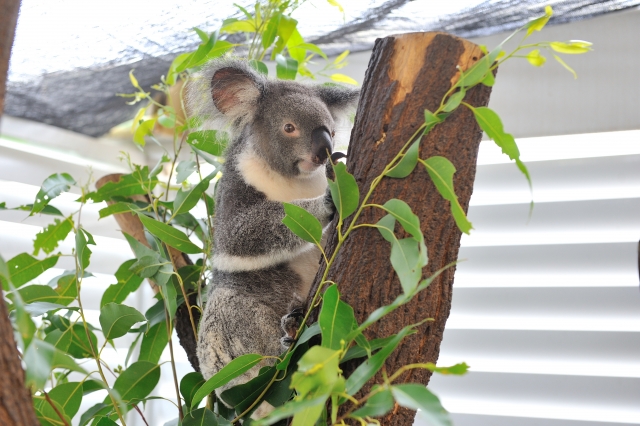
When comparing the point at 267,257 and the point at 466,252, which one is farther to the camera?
the point at 466,252

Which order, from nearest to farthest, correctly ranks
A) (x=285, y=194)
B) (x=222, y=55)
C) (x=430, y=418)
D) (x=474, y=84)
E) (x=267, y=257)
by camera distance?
(x=430, y=418), (x=474, y=84), (x=267, y=257), (x=285, y=194), (x=222, y=55)

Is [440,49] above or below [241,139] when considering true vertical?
below

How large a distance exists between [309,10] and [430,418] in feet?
6.50

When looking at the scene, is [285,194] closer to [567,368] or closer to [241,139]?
[241,139]

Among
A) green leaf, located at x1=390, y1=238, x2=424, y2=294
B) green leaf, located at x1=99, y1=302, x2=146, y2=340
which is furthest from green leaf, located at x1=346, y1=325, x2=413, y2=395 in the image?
green leaf, located at x1=99, y1=302, x2=146, y2=340

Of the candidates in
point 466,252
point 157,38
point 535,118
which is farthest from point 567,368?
point 157,38

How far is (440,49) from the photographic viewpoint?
4.13 feet

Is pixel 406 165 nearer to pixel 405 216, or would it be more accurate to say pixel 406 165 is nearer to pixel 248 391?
pixel 405 216

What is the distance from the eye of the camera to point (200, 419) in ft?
5.08

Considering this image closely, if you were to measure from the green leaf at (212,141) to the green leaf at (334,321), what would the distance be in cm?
121

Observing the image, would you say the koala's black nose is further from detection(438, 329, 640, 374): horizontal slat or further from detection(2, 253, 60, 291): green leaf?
detection(438, 329, 640, 374): horizontal slat

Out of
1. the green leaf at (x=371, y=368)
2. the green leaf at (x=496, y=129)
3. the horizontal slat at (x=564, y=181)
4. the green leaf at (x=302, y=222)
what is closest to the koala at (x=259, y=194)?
the green leaf at (x=302, y=222)

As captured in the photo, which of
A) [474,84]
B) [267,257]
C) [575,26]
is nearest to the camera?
[474,84]

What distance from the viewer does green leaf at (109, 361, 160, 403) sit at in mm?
1703
